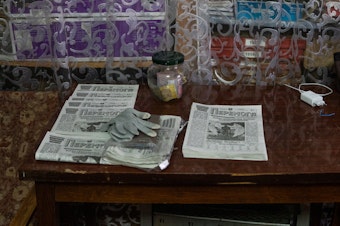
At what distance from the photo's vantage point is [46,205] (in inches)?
48.1

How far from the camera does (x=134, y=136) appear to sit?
4.26ft

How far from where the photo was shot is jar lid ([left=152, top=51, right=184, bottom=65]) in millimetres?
1439

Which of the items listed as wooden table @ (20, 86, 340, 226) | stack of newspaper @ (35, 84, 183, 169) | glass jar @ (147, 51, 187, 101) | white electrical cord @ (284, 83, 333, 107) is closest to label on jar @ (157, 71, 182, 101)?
glass jar @ (147, 51, 187, 101)

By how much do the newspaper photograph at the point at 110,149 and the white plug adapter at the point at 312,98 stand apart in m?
0.43

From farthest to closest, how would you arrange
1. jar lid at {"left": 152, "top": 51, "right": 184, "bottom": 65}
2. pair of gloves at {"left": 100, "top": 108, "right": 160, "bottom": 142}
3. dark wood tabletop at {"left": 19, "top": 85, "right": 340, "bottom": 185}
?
jar lid at {"left": 152, "top": 51, "right": 184, "bottom": 65} → pair of gloves at {"left": 100, "top": 108, "right": 160, "bottom": 142} → dark wood tabletop at {"left": 19, "top": 85, "right": 340, "bottom": 185}

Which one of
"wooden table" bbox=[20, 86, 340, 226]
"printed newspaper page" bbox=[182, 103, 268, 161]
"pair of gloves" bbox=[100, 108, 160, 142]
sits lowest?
"wooden table" bbox=[20, 86, 340, 226]

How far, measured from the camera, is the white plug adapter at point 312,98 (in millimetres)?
1488

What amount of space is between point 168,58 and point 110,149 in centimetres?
36

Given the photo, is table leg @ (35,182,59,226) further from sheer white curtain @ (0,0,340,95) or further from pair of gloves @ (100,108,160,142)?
sheer white curtain @ (0,0,340,95)

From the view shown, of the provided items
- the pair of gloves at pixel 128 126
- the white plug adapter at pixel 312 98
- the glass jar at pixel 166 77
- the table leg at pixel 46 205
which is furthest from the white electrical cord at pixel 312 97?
the table leg at pixel 46 205

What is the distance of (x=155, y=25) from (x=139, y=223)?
0.74 m

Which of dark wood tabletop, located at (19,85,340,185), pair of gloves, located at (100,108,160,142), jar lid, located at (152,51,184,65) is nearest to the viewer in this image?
dark wood tabletop, located at (19,85,340,185)

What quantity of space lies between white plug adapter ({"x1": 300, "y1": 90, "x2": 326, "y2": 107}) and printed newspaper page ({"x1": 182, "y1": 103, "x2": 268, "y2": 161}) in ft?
0.49

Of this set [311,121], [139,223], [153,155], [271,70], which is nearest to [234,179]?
[153,155]
